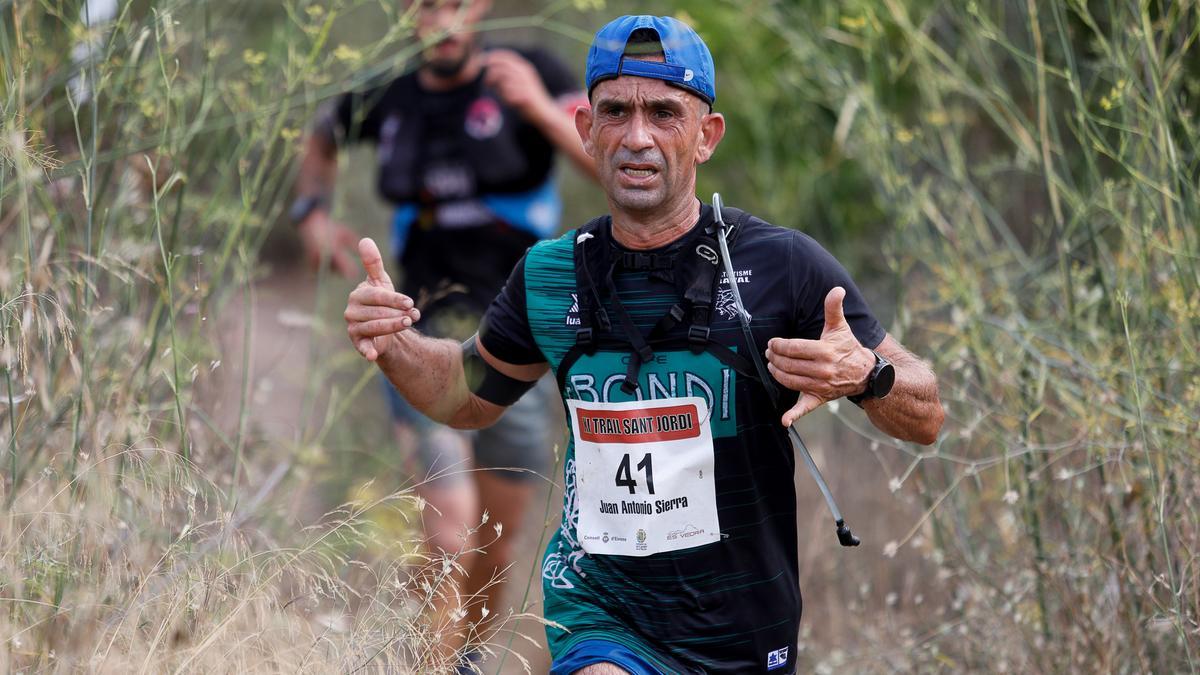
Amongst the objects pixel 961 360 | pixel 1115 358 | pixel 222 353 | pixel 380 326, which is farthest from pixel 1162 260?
pixel 222 353

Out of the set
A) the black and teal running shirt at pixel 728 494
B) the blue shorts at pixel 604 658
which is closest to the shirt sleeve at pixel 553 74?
the black and teal running shirt at pixel 728 494

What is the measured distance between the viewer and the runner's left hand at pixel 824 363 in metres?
2.50

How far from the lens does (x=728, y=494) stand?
2.83 metres

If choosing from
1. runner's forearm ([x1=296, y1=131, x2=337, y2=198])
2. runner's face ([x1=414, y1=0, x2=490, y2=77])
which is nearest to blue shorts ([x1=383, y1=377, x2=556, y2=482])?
runner's forearm ([x1=296, y1=131, x2=337, y2=198])

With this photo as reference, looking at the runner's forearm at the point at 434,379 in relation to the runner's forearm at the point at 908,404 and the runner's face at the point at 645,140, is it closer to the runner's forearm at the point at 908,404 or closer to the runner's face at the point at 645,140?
the runner's face at the point at 645,140

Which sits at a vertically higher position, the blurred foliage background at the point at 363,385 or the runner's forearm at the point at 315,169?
the runner's forearm at the point at 315,169

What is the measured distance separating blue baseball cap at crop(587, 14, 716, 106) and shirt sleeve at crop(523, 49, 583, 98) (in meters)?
2.35

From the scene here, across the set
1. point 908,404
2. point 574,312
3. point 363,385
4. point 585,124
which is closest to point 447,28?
point 363,385

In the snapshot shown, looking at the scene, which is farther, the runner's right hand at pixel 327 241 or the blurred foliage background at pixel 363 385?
the runner's right hand at pixel 327 241

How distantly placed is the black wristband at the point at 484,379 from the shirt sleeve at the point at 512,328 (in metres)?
0.04

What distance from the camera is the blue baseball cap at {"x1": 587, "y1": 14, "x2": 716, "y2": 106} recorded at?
2.85 m

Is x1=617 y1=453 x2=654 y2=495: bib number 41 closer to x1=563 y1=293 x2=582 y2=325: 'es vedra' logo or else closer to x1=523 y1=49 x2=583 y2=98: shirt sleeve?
x1=563 y1=293 x2=582 y2=325: 'es vedra' logo

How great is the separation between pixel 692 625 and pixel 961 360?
1.50m

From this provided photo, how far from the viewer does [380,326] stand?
9.34 ft
